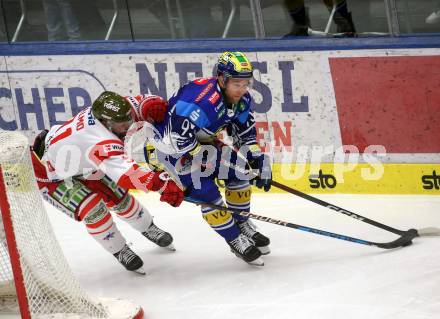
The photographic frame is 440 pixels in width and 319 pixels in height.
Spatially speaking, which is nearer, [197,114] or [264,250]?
[197,114]

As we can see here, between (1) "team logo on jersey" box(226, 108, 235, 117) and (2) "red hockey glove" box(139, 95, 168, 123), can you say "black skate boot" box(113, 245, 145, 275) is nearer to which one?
(2) "red hockey glove" box(139, 95, 168, 123)

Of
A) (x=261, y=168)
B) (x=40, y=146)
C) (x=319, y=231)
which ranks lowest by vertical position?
(x=319, y=231)

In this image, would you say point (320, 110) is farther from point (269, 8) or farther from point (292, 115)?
point (269, 8)

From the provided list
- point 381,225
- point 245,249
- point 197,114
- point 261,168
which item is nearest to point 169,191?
point 197,114

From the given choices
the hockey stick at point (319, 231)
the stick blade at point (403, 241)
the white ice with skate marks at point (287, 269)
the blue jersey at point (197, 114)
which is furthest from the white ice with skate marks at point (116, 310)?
the stick blade at point (403, 241)

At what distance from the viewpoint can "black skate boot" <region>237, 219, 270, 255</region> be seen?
4.28 m

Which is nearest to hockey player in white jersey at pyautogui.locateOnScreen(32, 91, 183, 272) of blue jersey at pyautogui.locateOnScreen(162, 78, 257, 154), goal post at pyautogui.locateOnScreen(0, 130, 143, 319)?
blue jersey at pyautogui.locateOnScreen(162, 78, 257, 154)

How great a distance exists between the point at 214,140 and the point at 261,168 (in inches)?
11.2

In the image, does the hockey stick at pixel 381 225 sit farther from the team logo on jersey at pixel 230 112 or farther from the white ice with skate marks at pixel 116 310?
the white ice with skate marks at pixel 116 310

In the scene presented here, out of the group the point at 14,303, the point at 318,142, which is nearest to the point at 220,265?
the point at 14,303

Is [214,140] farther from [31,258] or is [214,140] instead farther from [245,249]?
[31,258]

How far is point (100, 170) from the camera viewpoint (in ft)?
13.3

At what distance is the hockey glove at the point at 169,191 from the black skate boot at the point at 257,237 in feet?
2.12

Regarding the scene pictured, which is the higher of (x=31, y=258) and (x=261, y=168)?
(x=31, y=258)
